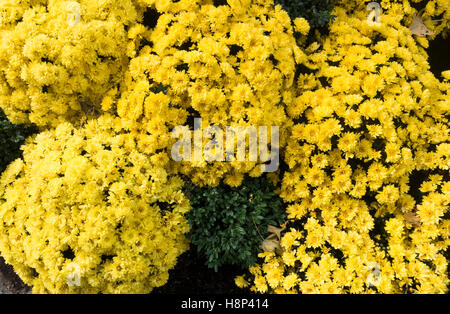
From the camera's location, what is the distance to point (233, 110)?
2945 millimetres

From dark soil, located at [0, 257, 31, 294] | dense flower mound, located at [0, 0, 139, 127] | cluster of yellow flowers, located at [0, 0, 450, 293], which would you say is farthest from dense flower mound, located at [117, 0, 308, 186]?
dark soil, located at [0, 257, 31, 294]

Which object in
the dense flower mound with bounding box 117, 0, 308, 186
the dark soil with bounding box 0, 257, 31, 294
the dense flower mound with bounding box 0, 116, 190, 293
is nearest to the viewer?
the dense flower mound with bounding box 0, 116, 190, 293

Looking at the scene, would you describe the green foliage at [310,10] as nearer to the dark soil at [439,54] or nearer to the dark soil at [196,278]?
the dark soil at [439,54]

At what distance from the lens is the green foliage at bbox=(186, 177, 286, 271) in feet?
10.2

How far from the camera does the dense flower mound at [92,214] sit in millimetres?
2701

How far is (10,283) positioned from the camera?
390 cm

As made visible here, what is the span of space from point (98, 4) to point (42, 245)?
2.08 m

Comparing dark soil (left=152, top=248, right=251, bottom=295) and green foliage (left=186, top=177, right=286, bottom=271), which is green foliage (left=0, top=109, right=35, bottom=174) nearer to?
green foliage (left=186, top=177, right=286, bottom=271)

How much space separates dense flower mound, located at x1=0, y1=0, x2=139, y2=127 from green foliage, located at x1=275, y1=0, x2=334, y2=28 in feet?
4.91

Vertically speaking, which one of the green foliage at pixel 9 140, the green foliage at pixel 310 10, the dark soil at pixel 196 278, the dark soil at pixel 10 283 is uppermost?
the green foliage at pixel 310 10

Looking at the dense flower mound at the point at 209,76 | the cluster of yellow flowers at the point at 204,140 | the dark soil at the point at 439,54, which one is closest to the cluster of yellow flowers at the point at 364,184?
the cluster of yellow flowers at the point at 204,140

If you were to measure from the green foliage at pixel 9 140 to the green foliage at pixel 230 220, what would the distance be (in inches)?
67.0

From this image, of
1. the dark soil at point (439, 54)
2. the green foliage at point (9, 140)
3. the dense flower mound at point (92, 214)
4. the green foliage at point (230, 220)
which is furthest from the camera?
the dark soil at point (439, 54)

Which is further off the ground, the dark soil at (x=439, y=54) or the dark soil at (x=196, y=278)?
the dark soil at (x=439, y=54)
